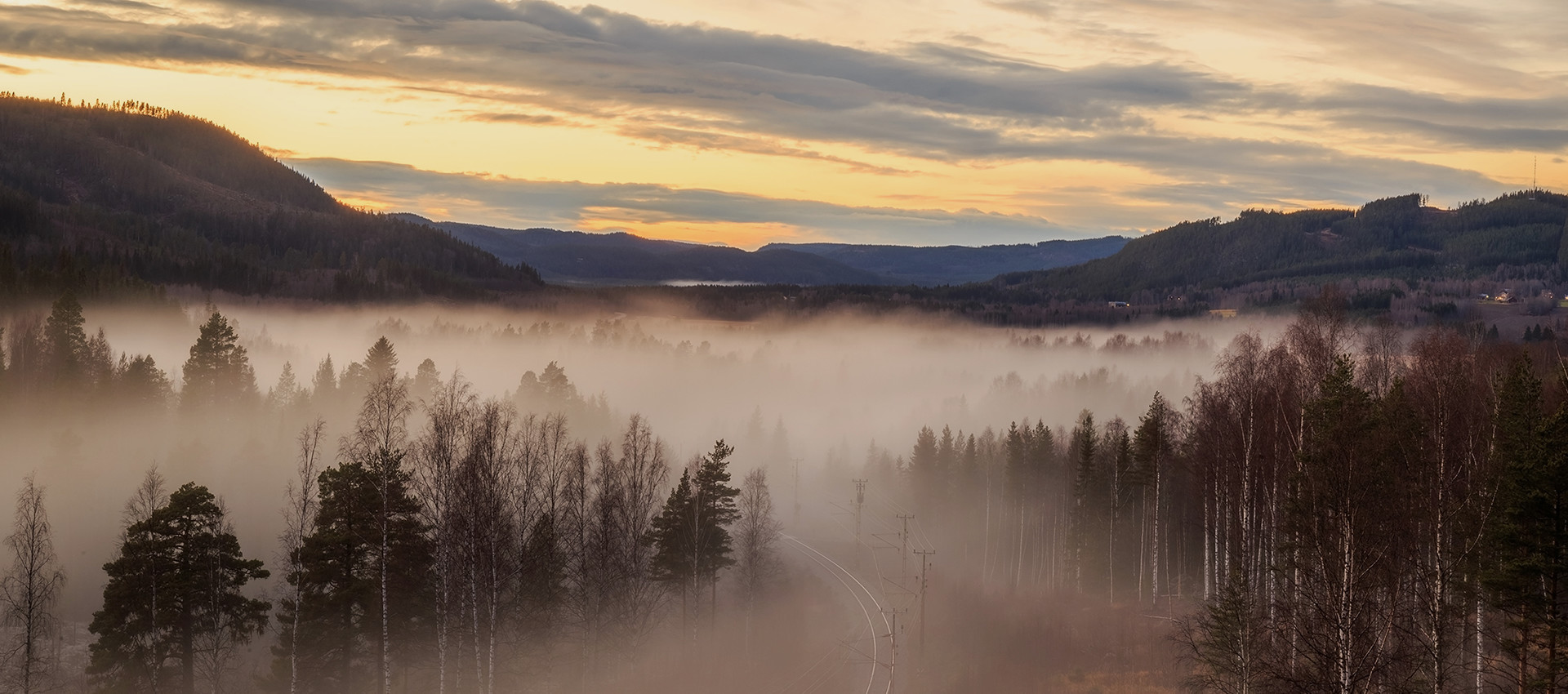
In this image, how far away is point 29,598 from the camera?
3847cm

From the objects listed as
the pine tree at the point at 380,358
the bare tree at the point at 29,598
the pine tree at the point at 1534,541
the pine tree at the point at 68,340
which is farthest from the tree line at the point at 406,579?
the pine tree at the point at 1534,541

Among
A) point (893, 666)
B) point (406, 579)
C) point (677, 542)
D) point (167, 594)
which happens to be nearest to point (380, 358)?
point (677, 542)

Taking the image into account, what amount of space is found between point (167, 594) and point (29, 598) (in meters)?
4.34

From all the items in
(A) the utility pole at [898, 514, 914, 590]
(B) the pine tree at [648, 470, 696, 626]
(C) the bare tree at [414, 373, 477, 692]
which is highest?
(C) the bare tree at [414, 373, 477, 692]

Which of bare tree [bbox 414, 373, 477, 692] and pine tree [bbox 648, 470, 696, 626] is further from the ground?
bare tree [bbox 414, 373, 477, 692]

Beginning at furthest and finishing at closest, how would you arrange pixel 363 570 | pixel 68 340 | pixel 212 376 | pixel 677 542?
pixel 212 376
pixel 68 340
pixel 677 542
pixel 363 570

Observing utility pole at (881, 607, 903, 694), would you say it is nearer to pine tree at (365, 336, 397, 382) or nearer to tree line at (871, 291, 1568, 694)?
tree line at (871, 291, 1568, 694)

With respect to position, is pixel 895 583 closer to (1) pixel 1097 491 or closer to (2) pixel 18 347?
(1) pixel 1097 491

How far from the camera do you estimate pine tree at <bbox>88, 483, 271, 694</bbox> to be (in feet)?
132

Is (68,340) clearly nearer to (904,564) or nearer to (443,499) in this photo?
(443,499)

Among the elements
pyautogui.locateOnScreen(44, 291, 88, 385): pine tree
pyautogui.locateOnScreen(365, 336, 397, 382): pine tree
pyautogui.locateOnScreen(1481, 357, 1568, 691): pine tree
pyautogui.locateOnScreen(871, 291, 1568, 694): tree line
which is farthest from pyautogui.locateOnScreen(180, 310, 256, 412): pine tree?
pyautogui.locateOnScreen(1481, 357, 1568, 691): pine tree

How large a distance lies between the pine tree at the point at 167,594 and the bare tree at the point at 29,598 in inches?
98.8

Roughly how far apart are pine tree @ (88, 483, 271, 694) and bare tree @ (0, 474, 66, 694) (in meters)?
2.51

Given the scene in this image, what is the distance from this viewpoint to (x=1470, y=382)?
40.8 metres
